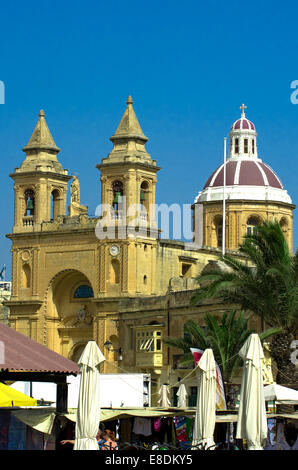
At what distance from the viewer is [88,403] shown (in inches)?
1038

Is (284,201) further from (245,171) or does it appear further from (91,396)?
(91,396)

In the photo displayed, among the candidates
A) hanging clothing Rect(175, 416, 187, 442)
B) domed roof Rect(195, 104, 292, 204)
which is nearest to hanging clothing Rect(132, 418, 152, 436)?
hanging clothing Rect(175, 416, 187, 442)

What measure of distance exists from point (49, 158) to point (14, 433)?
4673cm

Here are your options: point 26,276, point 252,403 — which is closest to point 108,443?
point 252,403

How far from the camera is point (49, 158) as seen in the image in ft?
240

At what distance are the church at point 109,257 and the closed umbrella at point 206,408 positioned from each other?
31391 millimetres

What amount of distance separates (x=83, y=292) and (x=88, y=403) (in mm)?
44769

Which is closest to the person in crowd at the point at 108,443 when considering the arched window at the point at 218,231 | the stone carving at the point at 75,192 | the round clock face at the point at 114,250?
the round clock face at the point at 114,250

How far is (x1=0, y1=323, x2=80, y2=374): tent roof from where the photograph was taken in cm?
2569

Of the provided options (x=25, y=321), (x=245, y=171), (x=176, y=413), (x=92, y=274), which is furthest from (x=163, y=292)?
(x=176, y=413)

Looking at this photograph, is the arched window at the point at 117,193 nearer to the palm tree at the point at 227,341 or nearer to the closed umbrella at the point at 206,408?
the palm tree at the point at 227,341

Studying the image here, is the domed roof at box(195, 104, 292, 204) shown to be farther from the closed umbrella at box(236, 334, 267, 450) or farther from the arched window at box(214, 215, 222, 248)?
the closed umbrella at box(236, 334, 267, 450)

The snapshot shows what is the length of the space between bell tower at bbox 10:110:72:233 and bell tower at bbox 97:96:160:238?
4707 millimetres

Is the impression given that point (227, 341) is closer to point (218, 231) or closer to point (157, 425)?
point (157, 425)
